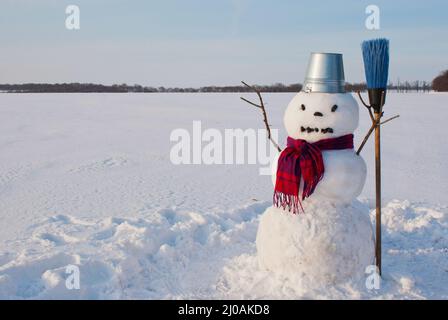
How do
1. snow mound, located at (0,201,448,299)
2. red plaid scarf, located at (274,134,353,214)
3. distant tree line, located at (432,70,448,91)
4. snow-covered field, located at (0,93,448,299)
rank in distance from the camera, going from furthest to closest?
1. distant tree line, located at (432,70,448,91)
2. snow-covered field, located at (0,93,448,299)
3. snow mound, located at (0,201,448,299)
4. red plaid scarf, located at (274,134,353,214)

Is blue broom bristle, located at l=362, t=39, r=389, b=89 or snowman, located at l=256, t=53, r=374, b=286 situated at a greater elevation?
blue broom bristle, located at l=362, t=39, r=389, b=89

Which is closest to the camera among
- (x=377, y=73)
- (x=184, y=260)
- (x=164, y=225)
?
(x=377, y=73)

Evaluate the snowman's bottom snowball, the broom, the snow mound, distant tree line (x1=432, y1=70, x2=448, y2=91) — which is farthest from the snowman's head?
distant tree line (x1=432, y1=70, x2=448, y2=91)

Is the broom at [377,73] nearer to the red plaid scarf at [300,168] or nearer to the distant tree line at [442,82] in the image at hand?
the red plaid scarf at [300,168]

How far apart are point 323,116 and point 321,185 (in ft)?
1.67

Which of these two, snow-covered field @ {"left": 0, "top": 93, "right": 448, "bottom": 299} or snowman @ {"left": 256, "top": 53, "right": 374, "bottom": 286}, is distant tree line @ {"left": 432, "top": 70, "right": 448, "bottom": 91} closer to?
snow-covered field @ {"left": 0, "top": 93, "right": 448, "bottom": 299}

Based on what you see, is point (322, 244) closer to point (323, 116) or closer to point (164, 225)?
point (323, 116)

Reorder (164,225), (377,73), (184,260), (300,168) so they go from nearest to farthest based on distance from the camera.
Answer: (300,168)
(377,73)
(184,260)
(164,225)

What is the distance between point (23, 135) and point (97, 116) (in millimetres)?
5970

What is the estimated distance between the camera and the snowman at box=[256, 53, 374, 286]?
3389mm

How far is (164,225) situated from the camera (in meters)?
5.04

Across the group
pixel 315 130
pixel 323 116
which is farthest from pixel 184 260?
pixel 323 116

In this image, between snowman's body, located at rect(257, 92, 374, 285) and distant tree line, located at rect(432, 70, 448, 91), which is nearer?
snowman's body, located at rect(257, 92, 374, 285)
